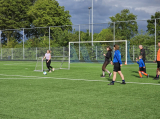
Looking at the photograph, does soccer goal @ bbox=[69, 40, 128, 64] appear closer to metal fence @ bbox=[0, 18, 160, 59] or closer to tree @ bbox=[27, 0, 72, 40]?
metal fence @ bbox=[0, 18, 160, 59]

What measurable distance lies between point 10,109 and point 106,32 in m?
29.9

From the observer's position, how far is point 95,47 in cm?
3475

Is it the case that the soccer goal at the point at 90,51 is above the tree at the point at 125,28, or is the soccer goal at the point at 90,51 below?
below

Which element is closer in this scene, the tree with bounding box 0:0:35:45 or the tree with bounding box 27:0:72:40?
the tree with bounding box 27:0:72:40

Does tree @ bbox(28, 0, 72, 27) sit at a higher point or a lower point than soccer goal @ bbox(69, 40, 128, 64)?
higher

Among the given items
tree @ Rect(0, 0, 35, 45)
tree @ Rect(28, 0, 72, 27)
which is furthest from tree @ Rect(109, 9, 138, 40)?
tree @ Rect(0, 0, 35, 45)

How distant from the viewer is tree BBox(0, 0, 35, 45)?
55094 millimetres

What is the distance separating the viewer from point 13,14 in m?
57.7

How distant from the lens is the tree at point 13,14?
181ft

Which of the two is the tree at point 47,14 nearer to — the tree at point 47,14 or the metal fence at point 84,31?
the tree at point 47,14

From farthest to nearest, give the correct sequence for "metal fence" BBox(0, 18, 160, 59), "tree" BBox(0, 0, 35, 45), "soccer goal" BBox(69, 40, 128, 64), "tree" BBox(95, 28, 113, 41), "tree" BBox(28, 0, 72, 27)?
1. "tree" BBox(0, 0, 35, 45)
2. "tree" BBox(28, 0, 72, 27)
3. "metal fence" BBox(0, 18, 160, 59)
4. "tree" BBox(95, 28, 113, 41)
5. "soccer goal" BBox(69, 40, 128, 64)

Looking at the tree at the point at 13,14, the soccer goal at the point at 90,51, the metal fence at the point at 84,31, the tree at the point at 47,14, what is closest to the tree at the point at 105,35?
the metal fence at the point at 84,31

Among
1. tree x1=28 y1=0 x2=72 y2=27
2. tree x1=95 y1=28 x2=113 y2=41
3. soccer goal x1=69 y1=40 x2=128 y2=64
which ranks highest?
tree x1=28 y1=0 x2=72 y2=27

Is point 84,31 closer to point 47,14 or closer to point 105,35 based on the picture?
point 105,35
